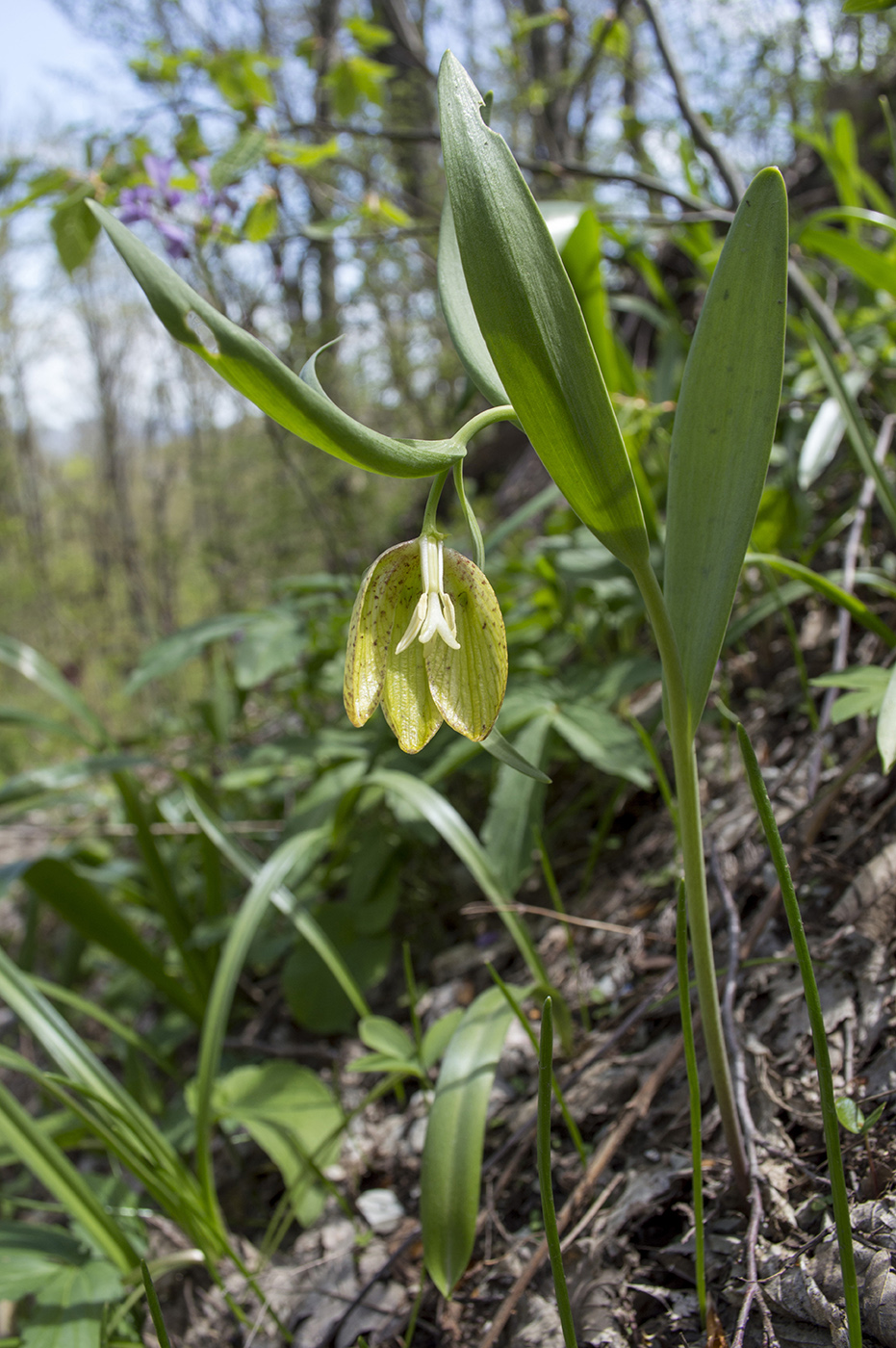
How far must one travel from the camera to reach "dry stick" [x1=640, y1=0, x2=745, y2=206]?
58.7 inches

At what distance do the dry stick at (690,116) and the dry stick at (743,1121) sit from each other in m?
1.29

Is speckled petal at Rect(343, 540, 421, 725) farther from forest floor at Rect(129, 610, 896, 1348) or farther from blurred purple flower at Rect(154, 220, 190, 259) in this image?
blurred purple flower at Rect(154, 220, 190, 259)

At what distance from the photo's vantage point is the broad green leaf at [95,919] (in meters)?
1.60

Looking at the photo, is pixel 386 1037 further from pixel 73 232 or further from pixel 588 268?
pixel 73 232

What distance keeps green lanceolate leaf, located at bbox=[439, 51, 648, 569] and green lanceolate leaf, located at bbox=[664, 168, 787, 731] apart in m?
0.11

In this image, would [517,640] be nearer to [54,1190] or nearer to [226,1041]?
[226,1041]

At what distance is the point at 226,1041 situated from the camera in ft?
5.33

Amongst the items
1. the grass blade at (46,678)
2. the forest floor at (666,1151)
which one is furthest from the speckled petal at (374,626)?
the grass blade at (46,678)

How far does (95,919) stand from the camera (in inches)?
63.3

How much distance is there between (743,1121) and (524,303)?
2.58 ft

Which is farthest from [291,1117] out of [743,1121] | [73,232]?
[73,232]

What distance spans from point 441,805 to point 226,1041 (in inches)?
32.7

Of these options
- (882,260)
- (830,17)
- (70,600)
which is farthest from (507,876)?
(70,600)

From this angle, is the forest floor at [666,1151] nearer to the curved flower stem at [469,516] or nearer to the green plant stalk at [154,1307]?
the green plant stalk at [154,1307]
